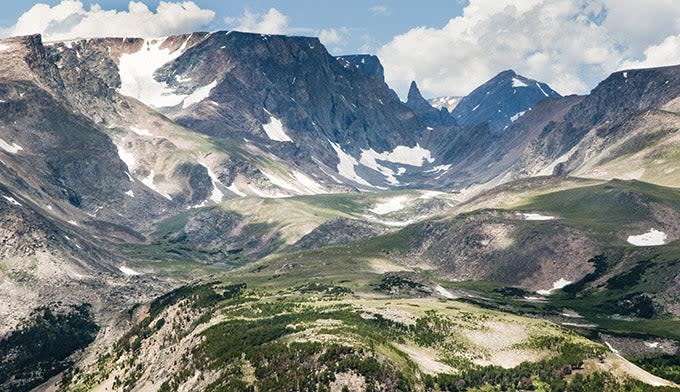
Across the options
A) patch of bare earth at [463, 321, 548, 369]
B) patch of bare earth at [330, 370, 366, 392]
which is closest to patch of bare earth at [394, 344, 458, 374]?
patch of bare earth at [463, 321, 548, 369]

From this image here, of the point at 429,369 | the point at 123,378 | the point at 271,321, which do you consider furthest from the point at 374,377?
the point at 123,378

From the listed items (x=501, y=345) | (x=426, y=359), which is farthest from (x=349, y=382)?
(x=501, y=345)

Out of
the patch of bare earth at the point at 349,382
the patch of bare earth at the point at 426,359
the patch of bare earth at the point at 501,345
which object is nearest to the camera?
the patch of bare earth at the point at 349,382

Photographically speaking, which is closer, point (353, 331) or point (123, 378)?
point (353, 331)

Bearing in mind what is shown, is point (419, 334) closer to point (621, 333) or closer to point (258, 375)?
point (258, 375)

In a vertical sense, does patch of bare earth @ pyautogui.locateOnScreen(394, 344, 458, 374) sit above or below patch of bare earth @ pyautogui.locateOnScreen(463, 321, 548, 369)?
above

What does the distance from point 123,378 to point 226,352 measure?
160 ft

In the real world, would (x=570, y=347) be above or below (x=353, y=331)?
below

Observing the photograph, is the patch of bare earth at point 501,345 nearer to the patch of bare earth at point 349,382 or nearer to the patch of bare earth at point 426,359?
the patch of bare earth at point 426,359

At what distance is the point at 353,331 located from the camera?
393 feet

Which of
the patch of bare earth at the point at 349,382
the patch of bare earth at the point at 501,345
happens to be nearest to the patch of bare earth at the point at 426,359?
the patch of bare earth at the point at 501,345

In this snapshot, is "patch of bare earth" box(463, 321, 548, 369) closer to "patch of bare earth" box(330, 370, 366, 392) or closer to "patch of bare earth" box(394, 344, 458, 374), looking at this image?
"patch of bare earth" box(394, 344, 458, 374)

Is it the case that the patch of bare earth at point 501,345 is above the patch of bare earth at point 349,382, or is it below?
below

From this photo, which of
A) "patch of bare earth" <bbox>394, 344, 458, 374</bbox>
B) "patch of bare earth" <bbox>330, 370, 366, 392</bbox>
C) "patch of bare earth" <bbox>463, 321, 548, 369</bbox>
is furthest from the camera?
"patch of bare earth" <bbox>463, 321, 548, 369</bbox>
